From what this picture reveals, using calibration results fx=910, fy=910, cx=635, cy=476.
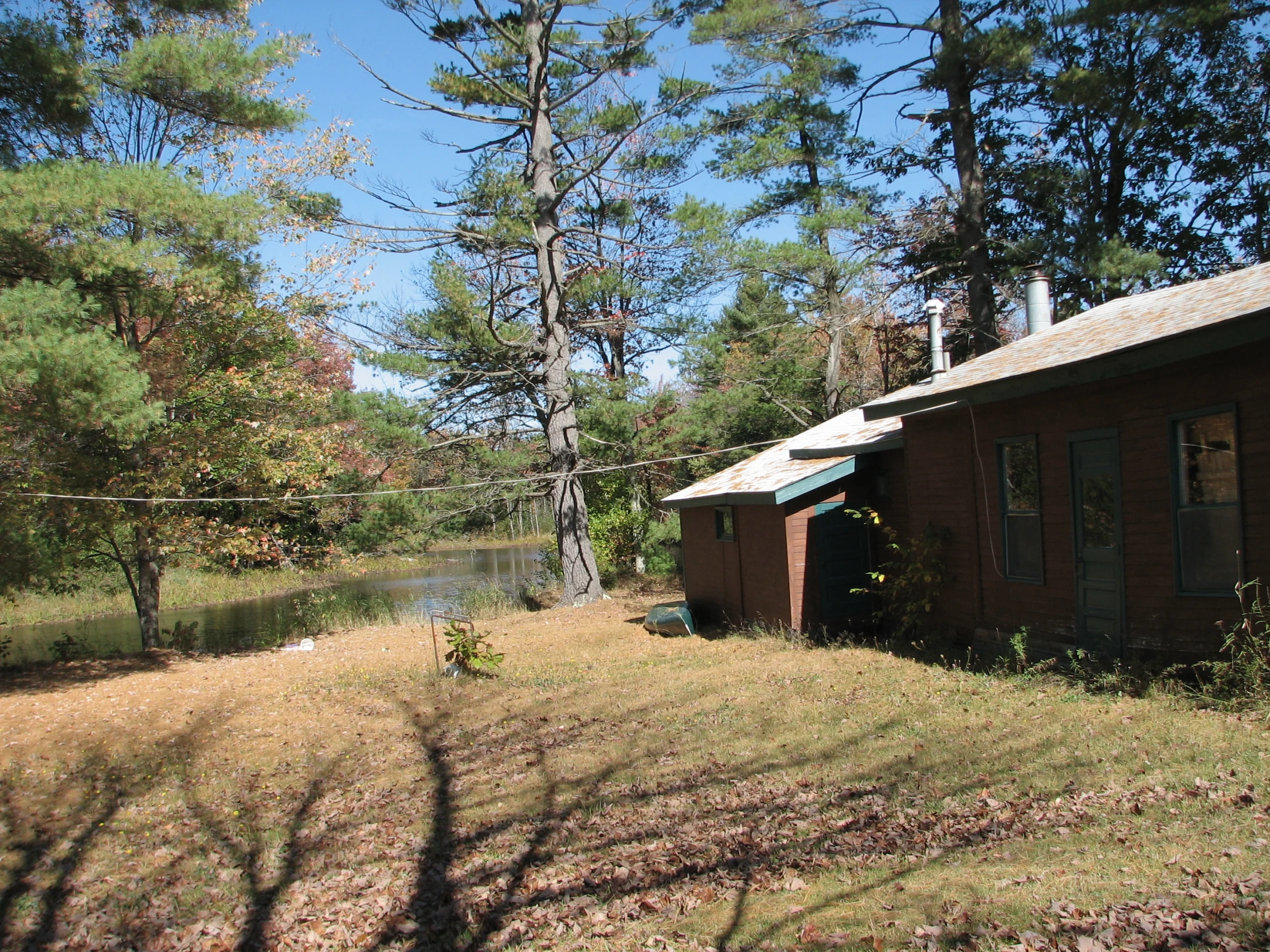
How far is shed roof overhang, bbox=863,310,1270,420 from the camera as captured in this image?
261 inches

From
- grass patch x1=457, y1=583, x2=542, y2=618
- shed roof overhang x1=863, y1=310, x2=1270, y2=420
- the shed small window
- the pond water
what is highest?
shed roof overhang x1=863, y1=310, x2=1270, y2=420

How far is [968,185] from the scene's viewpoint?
1789 cm

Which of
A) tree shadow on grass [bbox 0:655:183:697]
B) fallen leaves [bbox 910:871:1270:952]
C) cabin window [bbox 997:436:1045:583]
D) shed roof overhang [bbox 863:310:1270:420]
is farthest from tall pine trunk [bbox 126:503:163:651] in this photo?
fallen leaves [bbox 910:871:1270:952]

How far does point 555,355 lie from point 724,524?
718 cm

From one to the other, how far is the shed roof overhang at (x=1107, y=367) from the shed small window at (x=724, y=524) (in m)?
4.57

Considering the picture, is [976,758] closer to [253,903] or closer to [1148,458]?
[1148,458]

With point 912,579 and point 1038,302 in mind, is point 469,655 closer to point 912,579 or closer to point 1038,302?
point 912,579

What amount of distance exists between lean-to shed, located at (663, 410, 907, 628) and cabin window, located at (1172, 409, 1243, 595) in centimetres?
414

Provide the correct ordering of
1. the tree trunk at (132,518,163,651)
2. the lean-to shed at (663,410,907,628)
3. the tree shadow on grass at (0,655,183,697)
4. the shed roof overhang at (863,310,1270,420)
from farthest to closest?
the tree trunk at (132,518,163,651)
the tree shadow on grass at (0,655,183,697)
the lean-to shed at (663,410,907,628)
the shed roof overhang at (863,310,1270,420)

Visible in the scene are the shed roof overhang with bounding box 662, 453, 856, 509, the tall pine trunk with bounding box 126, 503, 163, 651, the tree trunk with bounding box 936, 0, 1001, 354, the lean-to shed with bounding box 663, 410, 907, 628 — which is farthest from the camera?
the tree trunk with bounding box 936, 0, 1001, 354

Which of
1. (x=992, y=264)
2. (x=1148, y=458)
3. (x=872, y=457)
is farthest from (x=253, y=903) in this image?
(x=992, y=264)

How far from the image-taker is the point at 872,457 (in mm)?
12516

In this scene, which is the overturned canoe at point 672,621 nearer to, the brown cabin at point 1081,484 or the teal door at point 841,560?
the brown cabin at point 1081,484

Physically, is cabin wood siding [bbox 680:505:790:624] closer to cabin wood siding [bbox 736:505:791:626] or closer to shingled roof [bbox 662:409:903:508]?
cabin wood siding [bbox 736:505:791:626]
